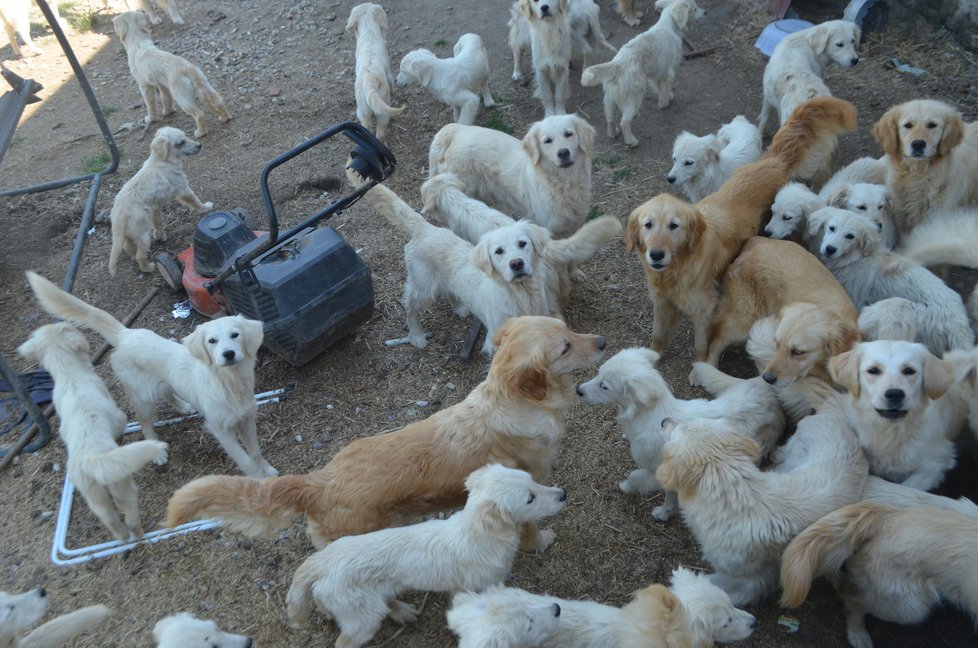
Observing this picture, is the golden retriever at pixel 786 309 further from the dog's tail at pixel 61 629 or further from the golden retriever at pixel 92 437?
the dog's tail at pixel 61 629

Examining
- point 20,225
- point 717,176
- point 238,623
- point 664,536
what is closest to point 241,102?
point 20,225

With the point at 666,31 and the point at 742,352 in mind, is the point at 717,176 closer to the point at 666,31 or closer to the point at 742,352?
the point at 742,352

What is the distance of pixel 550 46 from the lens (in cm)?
680

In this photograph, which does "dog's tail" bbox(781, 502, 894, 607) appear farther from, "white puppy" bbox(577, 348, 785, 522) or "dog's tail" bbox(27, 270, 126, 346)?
"dog's tail" bbox(27, 270, 126, 346)

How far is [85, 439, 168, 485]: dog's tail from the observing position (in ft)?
10.9

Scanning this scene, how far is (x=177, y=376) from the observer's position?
406cm

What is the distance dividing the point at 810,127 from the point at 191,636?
5069 mm

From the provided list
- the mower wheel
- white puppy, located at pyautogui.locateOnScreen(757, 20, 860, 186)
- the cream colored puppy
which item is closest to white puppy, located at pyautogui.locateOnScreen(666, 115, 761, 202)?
white puppy, located at pyautogui.locateOnScreen(757, 20, 860, 186)

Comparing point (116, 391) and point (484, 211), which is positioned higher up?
point (484, 211)

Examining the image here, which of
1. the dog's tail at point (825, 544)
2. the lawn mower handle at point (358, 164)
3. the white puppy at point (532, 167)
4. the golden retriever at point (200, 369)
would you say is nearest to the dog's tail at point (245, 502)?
the golden retriever at point (200, 369)

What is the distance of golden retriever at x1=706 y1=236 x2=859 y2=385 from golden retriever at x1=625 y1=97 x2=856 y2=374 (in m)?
0.12

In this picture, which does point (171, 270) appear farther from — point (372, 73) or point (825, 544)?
point (825, 544)

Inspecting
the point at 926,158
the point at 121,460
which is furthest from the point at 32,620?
the point at 926,158

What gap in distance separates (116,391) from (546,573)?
363 centimetres
